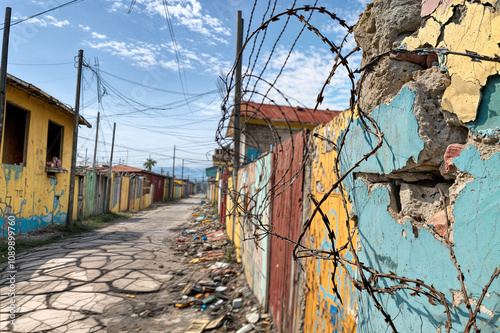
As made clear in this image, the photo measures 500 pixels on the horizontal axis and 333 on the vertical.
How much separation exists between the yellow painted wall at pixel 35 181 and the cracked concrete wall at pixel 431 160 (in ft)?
32.1

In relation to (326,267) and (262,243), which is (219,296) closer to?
(262,243)

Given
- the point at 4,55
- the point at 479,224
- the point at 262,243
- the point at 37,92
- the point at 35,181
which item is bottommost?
the point at 262,243

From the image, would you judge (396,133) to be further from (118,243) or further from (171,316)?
(118,243)

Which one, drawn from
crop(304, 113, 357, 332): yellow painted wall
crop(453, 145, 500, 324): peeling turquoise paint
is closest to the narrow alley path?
crop(304, 113, 357, 332): yellow painted wall

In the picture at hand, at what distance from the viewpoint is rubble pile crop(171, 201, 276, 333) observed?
3.85 m

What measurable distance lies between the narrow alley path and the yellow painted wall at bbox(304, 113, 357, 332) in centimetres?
214

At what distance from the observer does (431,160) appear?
116cm

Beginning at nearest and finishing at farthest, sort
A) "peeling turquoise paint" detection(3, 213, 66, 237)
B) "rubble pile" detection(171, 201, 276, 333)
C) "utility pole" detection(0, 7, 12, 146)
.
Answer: "rubble pile" detection(171, 201, 276, 333) → "utility pole" detection(0, 7, 12, 146) → "peeling turquoise paint" detection(3, 213, 66, 237)

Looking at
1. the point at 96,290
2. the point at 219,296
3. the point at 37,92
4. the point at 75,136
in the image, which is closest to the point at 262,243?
the point at 219,296

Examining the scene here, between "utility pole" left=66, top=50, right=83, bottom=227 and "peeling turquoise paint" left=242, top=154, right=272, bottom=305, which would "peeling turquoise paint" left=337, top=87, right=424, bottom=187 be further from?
"utility pole" left=66, top=50, right=83, bottom=227

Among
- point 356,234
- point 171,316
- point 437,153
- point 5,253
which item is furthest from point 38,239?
point 437,153

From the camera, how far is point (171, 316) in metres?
4.25

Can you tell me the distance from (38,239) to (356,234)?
31.5 ft

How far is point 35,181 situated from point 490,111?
38.8ft
